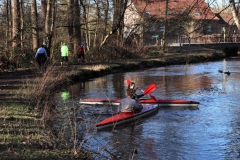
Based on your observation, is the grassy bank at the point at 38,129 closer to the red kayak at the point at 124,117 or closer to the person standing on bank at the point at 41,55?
the red kayak at the point at 124,117

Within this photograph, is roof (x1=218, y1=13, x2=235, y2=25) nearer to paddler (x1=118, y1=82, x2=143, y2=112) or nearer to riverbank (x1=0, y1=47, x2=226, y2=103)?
paddler (x1=118, y1=82, x2=143, y2=112)

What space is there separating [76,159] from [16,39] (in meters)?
15.4

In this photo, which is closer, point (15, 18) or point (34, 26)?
point (15, 18)

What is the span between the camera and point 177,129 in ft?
31.4

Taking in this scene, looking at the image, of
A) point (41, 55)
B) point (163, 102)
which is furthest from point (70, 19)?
point (163, 102)

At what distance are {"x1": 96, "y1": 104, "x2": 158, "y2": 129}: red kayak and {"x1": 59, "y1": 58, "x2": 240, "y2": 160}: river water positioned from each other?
0.59ft

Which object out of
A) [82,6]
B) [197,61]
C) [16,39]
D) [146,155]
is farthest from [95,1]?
[146,155]

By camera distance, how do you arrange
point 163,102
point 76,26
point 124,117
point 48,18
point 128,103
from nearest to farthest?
point 124,117, point 128,103, point 163,102, point 48,18, point 76,26

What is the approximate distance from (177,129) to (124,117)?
145 centimetres

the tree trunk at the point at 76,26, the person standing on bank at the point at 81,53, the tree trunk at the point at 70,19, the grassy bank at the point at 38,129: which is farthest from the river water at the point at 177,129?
the tree trunk at the point at 70,19

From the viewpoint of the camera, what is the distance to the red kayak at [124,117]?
30.9ft

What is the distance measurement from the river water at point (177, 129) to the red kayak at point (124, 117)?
0.59ft

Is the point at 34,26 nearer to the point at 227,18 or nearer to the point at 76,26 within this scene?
the point at 76,26

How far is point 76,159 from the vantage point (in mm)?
6047
